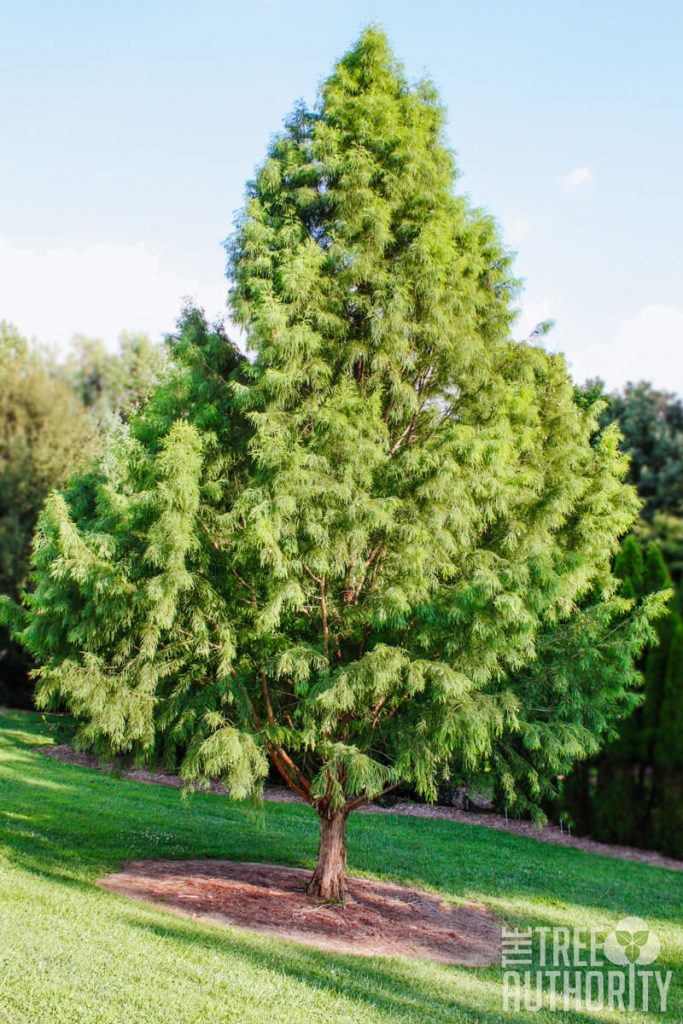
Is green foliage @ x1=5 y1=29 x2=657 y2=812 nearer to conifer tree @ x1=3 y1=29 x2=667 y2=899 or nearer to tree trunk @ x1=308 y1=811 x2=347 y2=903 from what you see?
conifer tree @ x1=3 y1=29 x2=667 y2=899

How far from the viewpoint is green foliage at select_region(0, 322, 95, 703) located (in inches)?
773

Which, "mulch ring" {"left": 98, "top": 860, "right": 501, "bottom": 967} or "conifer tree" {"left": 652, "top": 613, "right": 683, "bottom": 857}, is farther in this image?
"conifer tree" {"left": 652, "top": 613, "right": 683, "bottom": 857}

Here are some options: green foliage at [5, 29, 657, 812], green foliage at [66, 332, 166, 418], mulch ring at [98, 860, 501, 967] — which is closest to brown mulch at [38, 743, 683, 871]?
mulch ring at [98, 860, 501, 967]

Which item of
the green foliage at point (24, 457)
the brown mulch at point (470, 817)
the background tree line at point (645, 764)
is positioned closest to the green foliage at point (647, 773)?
the background tree line at point (645, 764)

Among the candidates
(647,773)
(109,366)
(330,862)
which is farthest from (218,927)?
(109,366)

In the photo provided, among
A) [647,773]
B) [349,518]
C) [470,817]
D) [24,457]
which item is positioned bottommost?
[470,817]

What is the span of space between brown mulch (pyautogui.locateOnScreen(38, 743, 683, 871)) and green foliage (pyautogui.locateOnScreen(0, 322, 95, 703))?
6486 millimetres

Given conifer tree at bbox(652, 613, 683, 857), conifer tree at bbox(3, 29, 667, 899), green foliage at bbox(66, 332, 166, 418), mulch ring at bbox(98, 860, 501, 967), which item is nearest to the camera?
conifer tree at bbox(3, 29, 667, 899)

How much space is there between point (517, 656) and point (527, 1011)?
2434 millimetres

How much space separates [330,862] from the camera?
7.05 metres

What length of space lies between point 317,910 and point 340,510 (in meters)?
3.66

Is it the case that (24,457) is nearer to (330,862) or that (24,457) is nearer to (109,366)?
(109,366)

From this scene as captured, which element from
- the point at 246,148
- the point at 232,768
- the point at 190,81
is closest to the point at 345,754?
the point at 232,768

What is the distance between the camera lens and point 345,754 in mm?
5723
